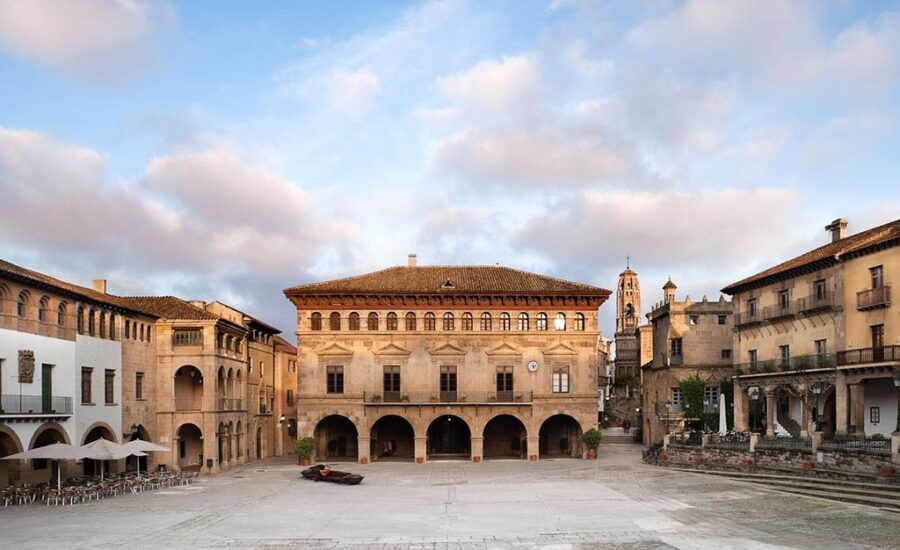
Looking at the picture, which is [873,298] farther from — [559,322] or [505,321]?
[505,321]

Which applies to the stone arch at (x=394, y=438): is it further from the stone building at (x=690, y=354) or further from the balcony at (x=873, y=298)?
the balcony at (x=873, y=298)

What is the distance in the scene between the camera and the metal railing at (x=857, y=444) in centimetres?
3206

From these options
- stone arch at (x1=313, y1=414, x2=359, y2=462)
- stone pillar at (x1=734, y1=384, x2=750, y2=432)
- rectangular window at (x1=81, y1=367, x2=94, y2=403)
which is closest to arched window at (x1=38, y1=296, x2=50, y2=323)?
rectangular window at (x1=81, y1=367, x2=94, y2=403)

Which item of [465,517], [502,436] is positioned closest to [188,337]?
[502,436]

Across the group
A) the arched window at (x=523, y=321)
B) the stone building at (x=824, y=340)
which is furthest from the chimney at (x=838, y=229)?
the arched window at (x=523, y=321)

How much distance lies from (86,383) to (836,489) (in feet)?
111

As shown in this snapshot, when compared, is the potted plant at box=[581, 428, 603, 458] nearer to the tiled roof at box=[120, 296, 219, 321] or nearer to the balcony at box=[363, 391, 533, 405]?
the balcony at box=[363, 391, 533, 405]

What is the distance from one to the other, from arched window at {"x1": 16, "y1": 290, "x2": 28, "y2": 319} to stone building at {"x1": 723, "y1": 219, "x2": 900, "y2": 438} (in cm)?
3643

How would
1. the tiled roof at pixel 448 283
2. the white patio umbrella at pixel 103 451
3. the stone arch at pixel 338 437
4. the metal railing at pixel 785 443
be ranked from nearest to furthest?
the white patio umbrella at pixel 103 451, the metal railing at pixel 785 443, the tiled roof at pixel 448 283, the stone arch at pixel 338 437

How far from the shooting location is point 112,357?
42.0 metres

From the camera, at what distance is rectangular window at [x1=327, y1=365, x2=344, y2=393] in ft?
174

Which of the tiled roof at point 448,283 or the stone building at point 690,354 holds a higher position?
the tiled roof at point 448,283

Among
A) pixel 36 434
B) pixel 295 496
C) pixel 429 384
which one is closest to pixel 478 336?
pixel 429 384

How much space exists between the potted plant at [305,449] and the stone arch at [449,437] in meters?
8.75
